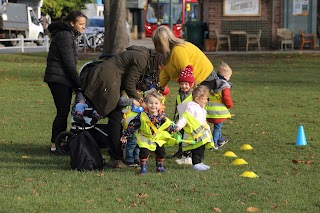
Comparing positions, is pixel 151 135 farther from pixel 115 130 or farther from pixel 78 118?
pixel 78 118

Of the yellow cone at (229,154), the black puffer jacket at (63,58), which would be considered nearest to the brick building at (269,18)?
the yellow cone at (229,154)

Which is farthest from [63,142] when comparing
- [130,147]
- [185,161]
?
[185,161]

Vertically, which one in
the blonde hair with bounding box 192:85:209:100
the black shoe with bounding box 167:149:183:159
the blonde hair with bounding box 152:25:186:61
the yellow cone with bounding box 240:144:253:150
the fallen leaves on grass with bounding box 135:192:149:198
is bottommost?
the yellow cone with bounding box 240:144:253:150

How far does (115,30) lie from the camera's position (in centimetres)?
2627

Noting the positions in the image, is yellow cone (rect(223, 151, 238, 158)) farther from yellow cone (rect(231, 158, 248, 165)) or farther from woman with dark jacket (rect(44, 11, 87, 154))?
woman with dark jacket (rect(44, 11, 87, 154))

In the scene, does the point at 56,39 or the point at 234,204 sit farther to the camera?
the point at 56,39

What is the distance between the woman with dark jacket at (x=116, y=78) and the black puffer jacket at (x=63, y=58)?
818mm

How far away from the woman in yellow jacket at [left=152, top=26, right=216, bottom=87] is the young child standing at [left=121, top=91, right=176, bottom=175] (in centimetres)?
75

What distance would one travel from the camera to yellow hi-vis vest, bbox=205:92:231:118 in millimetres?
10758

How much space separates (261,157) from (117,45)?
16.7m

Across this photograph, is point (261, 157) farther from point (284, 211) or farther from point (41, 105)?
point (41, 105)

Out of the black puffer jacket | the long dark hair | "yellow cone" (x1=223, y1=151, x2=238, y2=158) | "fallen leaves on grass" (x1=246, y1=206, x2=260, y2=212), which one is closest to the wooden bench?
"yellow cone" (x1=223, y1=151, x2=238, y2=158)

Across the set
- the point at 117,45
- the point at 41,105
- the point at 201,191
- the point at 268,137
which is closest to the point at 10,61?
the point at 117,45

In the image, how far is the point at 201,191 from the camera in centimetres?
786
